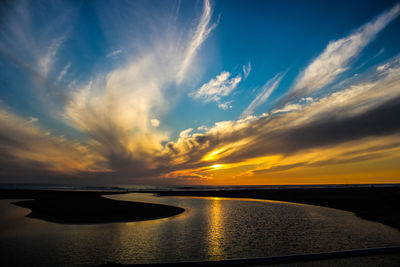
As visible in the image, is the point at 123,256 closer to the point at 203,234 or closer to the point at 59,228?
the point at 203,234

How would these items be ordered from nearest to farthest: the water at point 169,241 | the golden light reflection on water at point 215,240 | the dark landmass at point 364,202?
1. the water at point 169,241
2. the golden light reflection on water at point 215,240
3. the dark landmass at point 364,202

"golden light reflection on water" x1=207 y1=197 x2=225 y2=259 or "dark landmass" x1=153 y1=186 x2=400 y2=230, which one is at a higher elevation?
"dark landmass" x1=153 y1=186 x2=400 y2=230

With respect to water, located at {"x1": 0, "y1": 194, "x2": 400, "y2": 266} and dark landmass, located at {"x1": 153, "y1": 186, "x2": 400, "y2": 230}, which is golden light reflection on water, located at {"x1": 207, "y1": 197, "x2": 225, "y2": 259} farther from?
dark landmass, located at {"x1": 153, "y1": 186, "x2": 400, "y2": 230}

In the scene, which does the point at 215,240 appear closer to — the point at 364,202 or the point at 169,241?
the point at 169,241

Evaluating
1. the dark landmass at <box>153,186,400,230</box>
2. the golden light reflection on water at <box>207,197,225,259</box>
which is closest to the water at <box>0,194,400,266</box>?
the golden light reflection on water at <box>207,197,225,259</box>

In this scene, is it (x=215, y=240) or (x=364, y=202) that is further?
(x=364, y=202)

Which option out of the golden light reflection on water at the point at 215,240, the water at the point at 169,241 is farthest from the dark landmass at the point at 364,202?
the golden light reflection on water at the point at 215,240

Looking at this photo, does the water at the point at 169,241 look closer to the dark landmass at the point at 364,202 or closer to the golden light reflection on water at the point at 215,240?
the golden light reflection on water at the point at 215,240

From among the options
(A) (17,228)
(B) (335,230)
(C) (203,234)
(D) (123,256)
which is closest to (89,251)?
(D) (123,256)

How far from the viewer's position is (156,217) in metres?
28.6

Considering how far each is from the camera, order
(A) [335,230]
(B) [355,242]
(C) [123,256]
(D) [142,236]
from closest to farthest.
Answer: (C) [123,256], (B) [355,242], (D) [142,236], (A) [335,230]

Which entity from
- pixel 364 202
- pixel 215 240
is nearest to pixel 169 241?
pixel 215 240

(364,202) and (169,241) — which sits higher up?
(364,202)

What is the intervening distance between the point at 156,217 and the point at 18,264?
1784 cm
